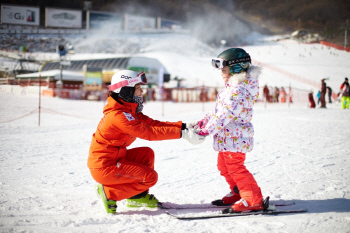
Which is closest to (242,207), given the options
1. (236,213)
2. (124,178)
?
(236,213)

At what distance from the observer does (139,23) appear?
5684 cm

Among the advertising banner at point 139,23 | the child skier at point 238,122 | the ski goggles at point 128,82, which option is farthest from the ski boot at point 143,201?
the advertising banner at point 139,23

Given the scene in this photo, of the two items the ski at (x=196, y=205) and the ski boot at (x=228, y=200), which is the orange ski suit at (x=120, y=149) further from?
the ski boot at (x=228, y=200)

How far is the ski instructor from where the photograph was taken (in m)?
2.35

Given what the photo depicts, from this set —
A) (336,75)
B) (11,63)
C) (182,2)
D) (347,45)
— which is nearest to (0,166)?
(11,63)

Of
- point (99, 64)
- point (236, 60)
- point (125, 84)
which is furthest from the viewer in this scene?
point (99, 64)

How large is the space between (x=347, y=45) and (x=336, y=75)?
5136 millimetres

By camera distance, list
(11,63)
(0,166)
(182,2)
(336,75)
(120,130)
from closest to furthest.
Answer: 1. (120,130)
2. (0,166)
3. (11,63)
4. (336,75)
5. (182,2)

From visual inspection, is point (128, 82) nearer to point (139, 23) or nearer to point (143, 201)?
point (143, 201)

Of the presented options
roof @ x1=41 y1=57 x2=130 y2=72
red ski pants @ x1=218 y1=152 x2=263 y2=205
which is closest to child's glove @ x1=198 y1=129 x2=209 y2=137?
red ski pants @ x1=218 y1=152 x2=263 y2=205

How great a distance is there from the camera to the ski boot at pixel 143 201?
2.63 meters

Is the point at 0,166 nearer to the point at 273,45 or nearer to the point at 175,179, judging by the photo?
the point at 175,179

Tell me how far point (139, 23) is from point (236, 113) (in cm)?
5811

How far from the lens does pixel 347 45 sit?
10.7m
